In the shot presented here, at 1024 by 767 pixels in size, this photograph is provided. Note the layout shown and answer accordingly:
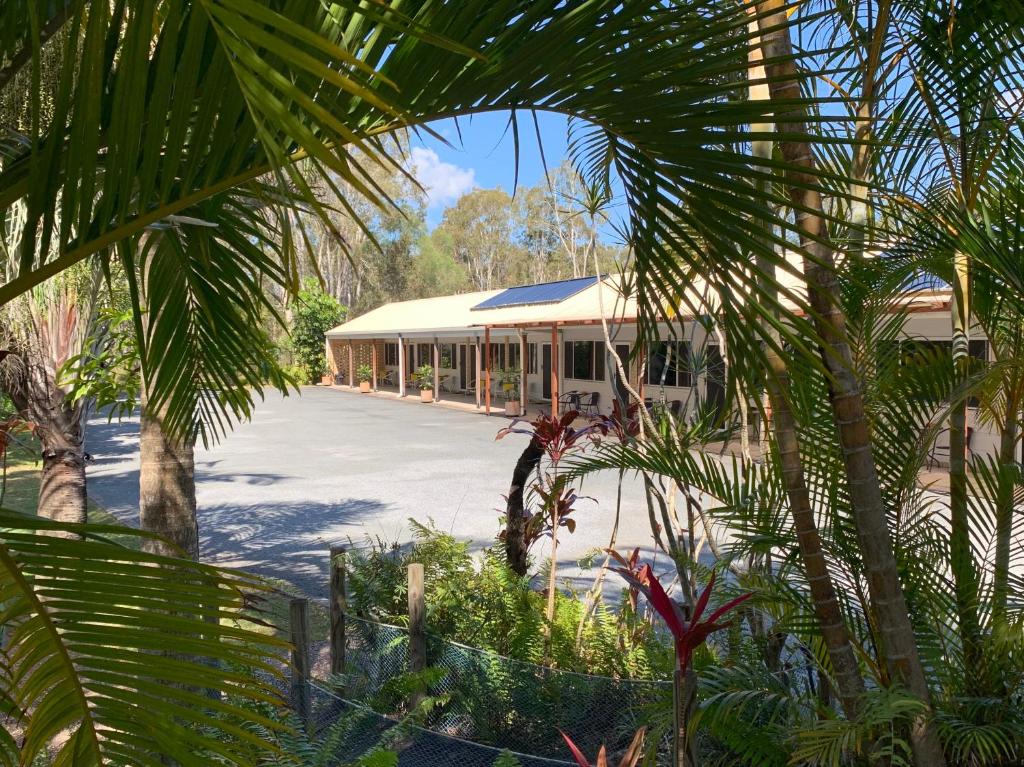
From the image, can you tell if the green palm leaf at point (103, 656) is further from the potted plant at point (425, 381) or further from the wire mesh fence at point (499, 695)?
the potted plant at point (425, 381)

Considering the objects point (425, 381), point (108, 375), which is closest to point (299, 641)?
point (108, 375)

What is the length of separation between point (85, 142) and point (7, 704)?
0.95 metres

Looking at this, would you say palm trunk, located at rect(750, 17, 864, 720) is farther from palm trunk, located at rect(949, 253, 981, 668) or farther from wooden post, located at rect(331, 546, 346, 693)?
wooden post, located at rect(331, 546, 346, 693)

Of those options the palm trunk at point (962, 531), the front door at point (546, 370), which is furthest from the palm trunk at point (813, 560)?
the front door at point (546, 370)

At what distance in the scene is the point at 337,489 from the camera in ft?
44.2

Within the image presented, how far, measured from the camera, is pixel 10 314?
18.9 ft

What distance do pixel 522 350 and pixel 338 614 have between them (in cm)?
1682

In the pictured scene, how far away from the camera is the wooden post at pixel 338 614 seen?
571 centimetres

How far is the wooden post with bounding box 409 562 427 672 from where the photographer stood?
522 centimetres

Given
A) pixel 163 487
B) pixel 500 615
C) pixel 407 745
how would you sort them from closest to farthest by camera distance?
pixel 163 487
pixel 407 745
pixel 500 615

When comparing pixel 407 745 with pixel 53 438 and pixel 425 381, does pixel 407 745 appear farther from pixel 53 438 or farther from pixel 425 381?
pixel 425 381

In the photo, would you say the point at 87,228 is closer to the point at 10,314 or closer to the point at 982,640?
the point at 982,640

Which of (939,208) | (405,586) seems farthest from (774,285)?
(405,586)

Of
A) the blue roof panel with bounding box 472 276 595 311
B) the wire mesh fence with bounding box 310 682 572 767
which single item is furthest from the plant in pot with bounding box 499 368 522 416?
the wire mesh fence with bounding box 310 682 572 767
